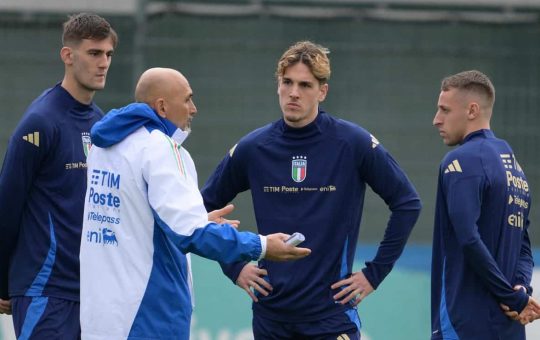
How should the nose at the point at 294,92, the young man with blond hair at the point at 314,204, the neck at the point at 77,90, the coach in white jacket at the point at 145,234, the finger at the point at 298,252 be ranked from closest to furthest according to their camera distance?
the coach in white jacket at the point at 145,234 → the finger at the point at 298,252 → the young man with blond hair at the point at 314,204 → the nose at the point at 294,92 → the neck at the point at 77,90

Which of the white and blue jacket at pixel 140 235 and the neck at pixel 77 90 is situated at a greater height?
the neck at pixel 77 90

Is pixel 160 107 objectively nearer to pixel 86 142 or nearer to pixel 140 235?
pixel 140 235

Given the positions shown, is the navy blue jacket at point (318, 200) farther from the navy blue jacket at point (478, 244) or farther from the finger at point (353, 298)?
the navy blue jacket at point (478, 244)

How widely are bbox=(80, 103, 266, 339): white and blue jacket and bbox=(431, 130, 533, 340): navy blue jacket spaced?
1.27m

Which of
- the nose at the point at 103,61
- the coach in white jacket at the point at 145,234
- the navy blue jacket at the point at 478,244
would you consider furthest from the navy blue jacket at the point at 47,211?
the navy blue jacket at the point at 478,244

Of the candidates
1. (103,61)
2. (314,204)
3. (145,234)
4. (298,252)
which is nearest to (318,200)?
(314,204)

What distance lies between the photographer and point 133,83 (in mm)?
9977

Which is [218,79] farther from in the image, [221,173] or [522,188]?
[522,188]

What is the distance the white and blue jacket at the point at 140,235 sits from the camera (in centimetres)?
530

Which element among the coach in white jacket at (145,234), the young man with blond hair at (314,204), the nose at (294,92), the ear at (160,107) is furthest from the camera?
the nose at (294,92)

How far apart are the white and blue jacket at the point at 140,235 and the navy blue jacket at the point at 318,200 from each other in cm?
81

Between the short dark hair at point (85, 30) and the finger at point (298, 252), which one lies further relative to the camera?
the short dark hair at point (85, 30)

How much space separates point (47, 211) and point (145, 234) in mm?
1056

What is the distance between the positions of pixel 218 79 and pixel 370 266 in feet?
13.1
